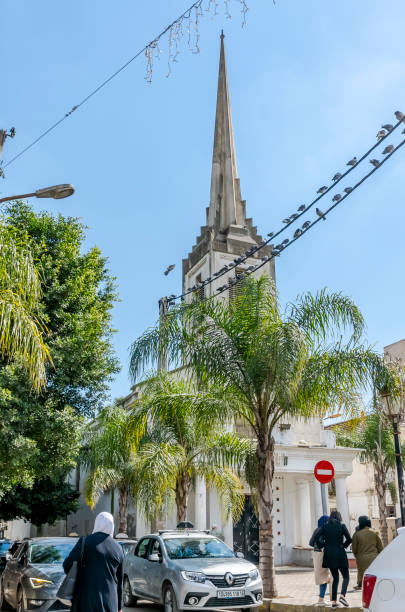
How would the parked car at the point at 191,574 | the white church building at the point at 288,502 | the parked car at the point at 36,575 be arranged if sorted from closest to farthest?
the parked car at the point at 36,575, the parked car at the point at 191,574, the white church building at the point at 288,502

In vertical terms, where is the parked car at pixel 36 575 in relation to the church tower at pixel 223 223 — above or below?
below

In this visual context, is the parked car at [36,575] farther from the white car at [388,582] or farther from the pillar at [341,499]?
the pillar at [341,499]

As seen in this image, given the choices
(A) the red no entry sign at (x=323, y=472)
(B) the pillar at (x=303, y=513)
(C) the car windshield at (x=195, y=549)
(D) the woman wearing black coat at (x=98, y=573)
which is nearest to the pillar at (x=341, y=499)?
(B) the pillar at (x=303, y=513)

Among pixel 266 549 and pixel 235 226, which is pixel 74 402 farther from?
pixel 235 226

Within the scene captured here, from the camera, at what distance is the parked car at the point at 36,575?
10211mm

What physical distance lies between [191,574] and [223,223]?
38762 millimetres

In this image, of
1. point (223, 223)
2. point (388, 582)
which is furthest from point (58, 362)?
point (223, 223)

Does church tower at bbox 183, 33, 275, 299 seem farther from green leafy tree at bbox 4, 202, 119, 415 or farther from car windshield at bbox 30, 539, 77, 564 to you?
car windshield at bbox 30, 539, 77, 564

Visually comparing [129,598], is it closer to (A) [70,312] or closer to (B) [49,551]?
(B) [49,551]

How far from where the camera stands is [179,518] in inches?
747

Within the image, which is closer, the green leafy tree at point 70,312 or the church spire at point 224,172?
the green leafy tree at point 70,312

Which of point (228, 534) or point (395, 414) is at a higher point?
point (395, 414)

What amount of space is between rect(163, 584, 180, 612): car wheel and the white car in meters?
7.61

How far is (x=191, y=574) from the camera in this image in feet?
37.1
